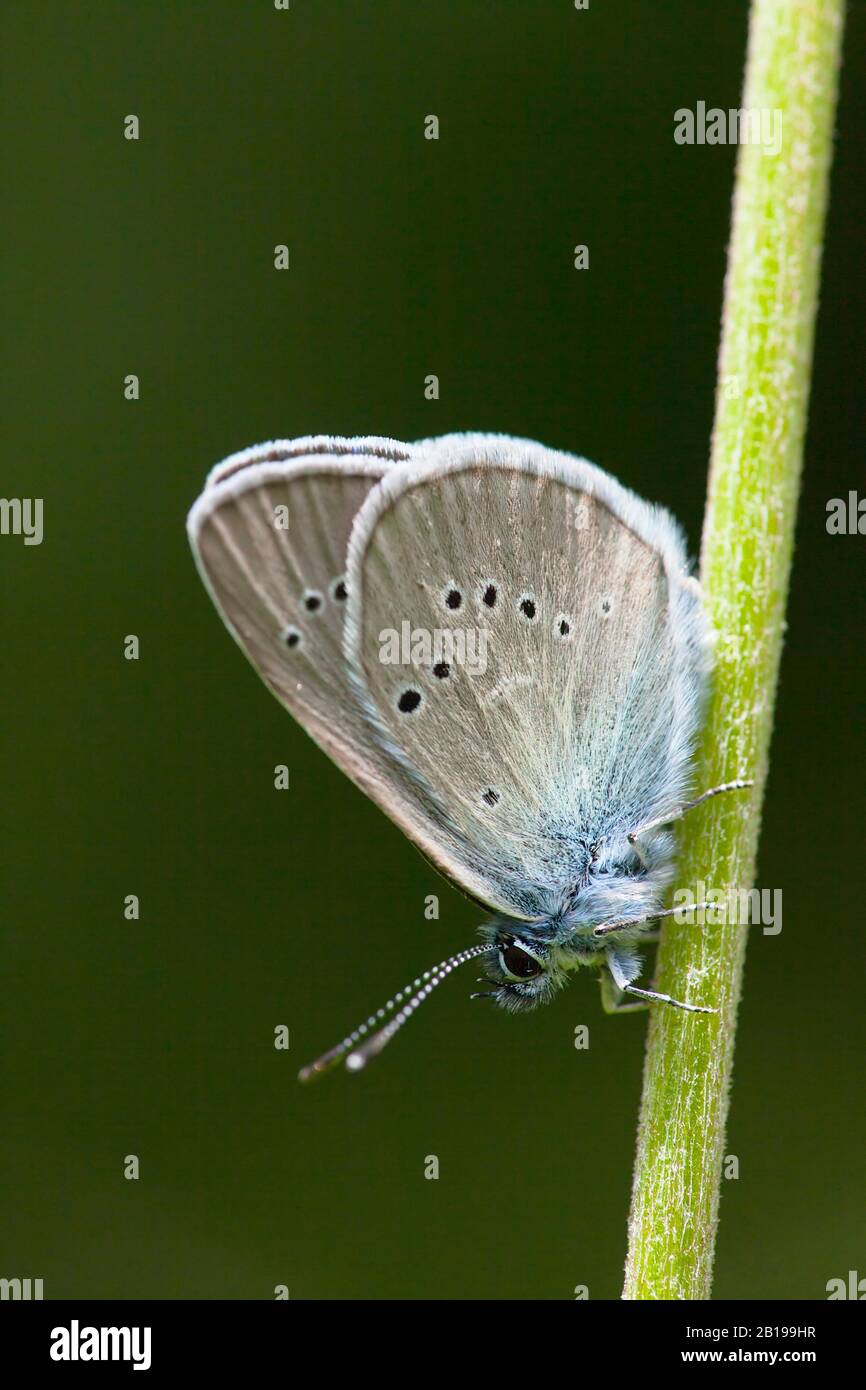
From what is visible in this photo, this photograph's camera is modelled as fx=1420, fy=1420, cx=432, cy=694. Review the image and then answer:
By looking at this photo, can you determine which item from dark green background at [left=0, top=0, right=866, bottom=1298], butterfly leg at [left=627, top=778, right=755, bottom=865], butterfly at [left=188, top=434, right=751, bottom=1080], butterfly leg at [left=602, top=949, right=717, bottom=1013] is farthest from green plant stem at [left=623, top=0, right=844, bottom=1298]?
dark green background at [left=0, top=0, right=866, bottom=1298]

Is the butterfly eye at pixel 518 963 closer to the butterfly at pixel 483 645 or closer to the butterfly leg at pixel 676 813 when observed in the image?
the butterfly at pixel 483 645

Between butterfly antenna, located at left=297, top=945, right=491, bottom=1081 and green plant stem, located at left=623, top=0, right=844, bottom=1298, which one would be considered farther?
butterfly antenna, located at left=297, top=945, right=491, bottom=1081

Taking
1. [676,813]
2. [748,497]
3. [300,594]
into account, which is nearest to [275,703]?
[300,594]

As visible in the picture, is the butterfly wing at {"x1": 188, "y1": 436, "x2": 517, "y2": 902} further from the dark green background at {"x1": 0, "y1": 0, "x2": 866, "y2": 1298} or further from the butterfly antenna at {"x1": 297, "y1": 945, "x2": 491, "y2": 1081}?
the dark green background at {"x1": 0, "y1": 0, "x2": 866, "y2": 1298}

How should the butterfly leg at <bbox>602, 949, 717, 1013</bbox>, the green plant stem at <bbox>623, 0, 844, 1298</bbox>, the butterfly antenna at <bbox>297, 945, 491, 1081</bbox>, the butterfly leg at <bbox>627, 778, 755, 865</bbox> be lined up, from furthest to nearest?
the butterfly leg at <bbox>602, 949, 717, 1013</bbox>
the butterfly antenna at <bbox>297, 945, 491, 1081</bbox>
the butterfly leg at <bbox>627, 778, 755, 865</bbox>
the green plant stem at <bbox>623, 0, 844, 1298</bbox>

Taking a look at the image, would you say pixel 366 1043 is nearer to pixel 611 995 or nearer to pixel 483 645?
pixel 611 995

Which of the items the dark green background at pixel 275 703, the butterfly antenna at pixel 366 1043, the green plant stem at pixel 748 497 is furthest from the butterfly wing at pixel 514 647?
the dark green background at pixel 275 703
